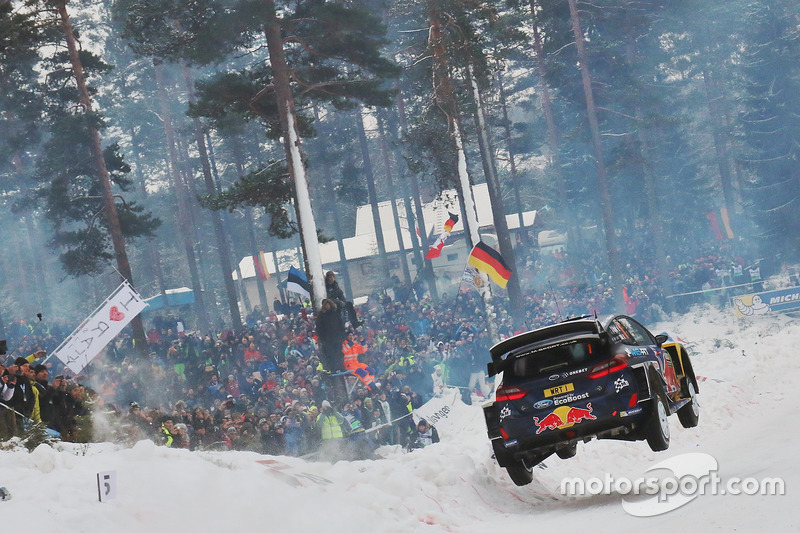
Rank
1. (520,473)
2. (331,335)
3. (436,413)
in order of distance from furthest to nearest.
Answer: (331,335) → (436,413) → (520,473)

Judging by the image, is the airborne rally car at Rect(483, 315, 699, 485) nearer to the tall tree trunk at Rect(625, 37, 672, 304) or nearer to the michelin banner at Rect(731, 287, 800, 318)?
the michelin banner at Rect(731, 287, 800, 318)

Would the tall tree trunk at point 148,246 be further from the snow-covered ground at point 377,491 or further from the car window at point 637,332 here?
the car window at point 637,332

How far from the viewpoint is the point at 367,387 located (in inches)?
840

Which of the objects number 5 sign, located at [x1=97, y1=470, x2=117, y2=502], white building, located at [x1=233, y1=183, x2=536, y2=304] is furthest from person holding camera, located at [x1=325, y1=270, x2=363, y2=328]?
white building, located at [x1=233, y1=183, x2=536, y2=304]

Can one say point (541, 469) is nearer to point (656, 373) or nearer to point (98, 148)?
point (656, 373)

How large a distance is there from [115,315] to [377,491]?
11.1m

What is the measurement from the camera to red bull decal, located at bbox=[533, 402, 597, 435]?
9469 millimetres

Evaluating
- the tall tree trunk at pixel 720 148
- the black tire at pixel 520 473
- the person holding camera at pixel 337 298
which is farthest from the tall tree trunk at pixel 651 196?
the black tire at pixel 520 473

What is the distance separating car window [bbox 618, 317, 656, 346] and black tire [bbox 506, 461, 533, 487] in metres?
2.00

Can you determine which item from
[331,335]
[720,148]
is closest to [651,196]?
[720,148]

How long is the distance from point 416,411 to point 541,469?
6309 mm

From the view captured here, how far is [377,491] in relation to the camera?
1062cm

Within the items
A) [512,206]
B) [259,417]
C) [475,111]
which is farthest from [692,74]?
[259,417]

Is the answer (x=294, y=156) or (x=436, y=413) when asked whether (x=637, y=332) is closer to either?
(x=436, y=413)
